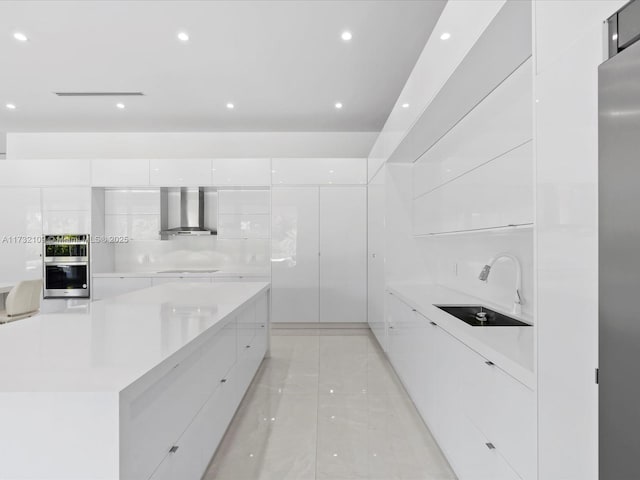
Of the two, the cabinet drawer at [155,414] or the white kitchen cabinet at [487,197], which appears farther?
the white kitchen cabinet at [487,197]

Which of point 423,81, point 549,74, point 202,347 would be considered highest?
point 423,81

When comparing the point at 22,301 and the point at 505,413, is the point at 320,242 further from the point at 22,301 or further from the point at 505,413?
the point at 505,413

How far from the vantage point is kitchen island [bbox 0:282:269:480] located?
37.2 inches

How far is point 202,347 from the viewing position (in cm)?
170

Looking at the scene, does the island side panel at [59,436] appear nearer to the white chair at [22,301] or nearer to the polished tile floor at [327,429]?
the polished tile floor at [327,429]

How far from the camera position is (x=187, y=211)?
5449 millimetres

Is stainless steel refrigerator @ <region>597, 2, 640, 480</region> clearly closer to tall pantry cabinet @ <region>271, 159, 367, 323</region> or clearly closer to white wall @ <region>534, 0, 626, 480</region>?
white wall @ <region>534, 0, 626, 480</region>

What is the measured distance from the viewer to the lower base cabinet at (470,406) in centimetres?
122

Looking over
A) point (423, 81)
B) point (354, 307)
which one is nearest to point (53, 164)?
point (354, 307)

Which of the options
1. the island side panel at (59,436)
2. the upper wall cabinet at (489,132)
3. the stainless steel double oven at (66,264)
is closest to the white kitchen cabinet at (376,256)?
the upper wall cabinet at (489,132)

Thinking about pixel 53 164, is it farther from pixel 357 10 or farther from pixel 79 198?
pixel 357 10

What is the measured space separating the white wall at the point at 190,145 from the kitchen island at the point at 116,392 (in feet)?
13.0

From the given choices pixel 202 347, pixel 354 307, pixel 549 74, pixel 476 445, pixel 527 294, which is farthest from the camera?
pixel 354 307

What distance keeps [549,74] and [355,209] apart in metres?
3.96
